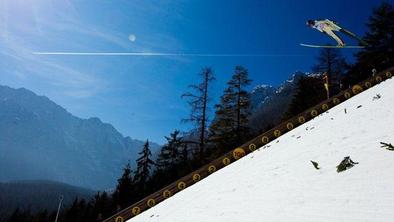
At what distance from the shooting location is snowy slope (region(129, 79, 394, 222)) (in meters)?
7.81

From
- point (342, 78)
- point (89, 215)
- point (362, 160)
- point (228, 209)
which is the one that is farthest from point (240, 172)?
point (89, 215)

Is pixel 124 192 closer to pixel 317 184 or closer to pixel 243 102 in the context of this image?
pixel 243 102

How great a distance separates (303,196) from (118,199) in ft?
164

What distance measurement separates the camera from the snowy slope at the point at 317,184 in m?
7.81

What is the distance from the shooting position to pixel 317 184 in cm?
977

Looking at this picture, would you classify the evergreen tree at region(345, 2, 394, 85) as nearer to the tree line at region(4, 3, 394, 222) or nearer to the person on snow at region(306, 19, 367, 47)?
the tree line at region(4, 3, 394, 222)

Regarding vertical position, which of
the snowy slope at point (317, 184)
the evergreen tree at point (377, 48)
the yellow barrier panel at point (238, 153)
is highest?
the evergreen tree at point (377, 48)

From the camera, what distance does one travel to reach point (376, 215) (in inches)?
269

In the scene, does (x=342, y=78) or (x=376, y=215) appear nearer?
(x=376, y=215)

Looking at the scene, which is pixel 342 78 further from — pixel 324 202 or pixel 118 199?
pixel 324 202

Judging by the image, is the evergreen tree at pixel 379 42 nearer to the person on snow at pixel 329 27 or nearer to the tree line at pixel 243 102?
the tree line at pixel 243 102

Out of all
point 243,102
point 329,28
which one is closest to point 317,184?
point 329,28

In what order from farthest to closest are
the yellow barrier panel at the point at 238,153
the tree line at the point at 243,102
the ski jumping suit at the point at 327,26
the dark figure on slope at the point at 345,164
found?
1. the tree line at the point at 243,102
2. the yellow barrier panel at the point at 238,153
3. the ski jumping suit at the point at 327,26
4. the dark figure on slope at the point at 345,164

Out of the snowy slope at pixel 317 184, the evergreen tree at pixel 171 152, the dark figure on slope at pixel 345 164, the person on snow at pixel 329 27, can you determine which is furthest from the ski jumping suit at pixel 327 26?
the evergreen tree at pixel 171 152
